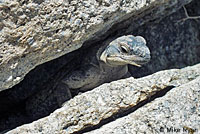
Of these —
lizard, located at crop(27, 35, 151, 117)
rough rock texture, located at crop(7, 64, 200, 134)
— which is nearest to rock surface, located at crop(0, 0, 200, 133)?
rough rock texture, located at crop(7, 64, 200, 134)

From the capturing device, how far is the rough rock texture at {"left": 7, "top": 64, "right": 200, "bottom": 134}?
3.38m

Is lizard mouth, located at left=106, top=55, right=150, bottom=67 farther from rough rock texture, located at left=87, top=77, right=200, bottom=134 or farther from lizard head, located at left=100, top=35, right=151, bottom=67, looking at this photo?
rough rock texture, located at left=87, top=77, right=200, bottom=134

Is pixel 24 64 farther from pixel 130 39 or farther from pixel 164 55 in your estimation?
pixel 164 55

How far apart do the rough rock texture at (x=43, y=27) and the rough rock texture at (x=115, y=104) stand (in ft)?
1.77

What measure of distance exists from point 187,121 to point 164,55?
1.59m

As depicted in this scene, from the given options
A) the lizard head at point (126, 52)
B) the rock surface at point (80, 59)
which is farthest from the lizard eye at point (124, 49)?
the rock surface at point (80, 59)

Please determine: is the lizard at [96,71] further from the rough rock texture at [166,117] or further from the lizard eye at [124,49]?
the rough rock texture at [166,117]

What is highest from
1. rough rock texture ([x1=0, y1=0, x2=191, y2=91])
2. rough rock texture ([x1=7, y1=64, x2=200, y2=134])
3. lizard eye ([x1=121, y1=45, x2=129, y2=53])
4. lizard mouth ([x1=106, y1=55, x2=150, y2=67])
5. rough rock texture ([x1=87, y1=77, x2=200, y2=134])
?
rough rock texture ([x1=0, y1=0, x2=191, y2=91])

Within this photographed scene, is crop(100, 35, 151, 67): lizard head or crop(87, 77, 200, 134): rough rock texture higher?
crop(100, 35, 151, 67): lizard head

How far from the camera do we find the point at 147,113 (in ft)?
11.3

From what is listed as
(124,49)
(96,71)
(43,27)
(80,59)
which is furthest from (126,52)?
(43,27)

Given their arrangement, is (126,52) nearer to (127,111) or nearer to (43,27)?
(127,111)

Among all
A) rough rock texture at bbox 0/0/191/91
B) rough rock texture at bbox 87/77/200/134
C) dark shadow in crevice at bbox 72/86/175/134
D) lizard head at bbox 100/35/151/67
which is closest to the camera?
rough rock texture at bbox 0/0/191/91

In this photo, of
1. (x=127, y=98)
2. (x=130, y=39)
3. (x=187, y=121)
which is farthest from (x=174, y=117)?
(x=130, y=39)
